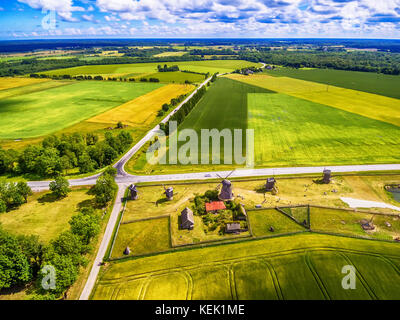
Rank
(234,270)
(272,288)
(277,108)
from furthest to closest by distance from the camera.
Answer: (277,108)
(234,270)
(272,288)

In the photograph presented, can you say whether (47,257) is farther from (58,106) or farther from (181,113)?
(58,106)

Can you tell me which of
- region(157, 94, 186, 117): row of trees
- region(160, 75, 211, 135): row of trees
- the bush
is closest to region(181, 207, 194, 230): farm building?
the bush

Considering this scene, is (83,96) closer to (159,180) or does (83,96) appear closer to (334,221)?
(159,180)

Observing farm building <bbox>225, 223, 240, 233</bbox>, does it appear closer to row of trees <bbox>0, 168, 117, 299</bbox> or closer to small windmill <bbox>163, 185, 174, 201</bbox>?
small windmill <bbox>163, 185, 174, 201</bbox>

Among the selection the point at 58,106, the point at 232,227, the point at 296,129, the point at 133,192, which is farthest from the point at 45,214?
the point at 58,106

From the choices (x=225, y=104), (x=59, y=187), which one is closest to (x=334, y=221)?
(x=59, y=187)
